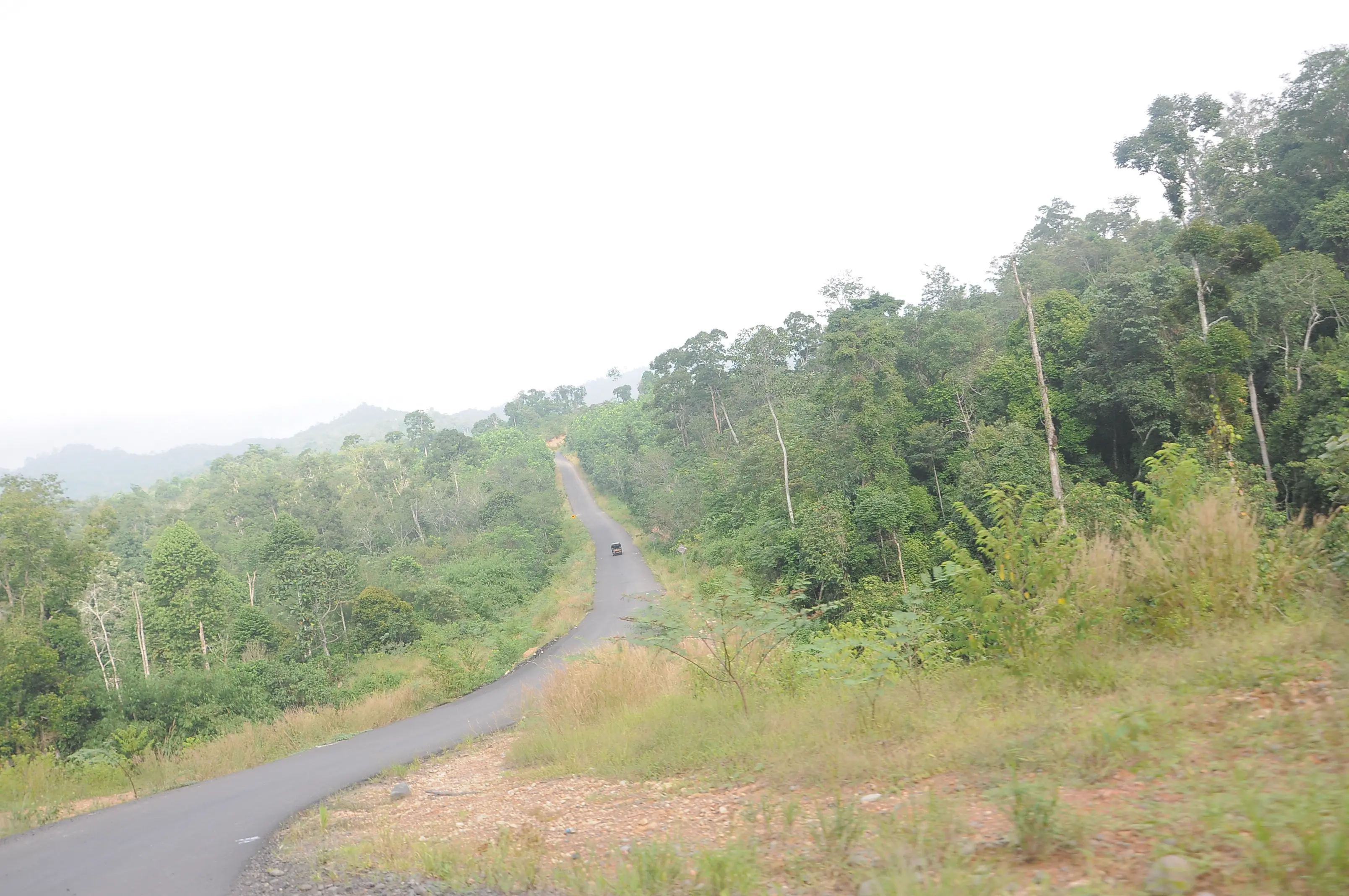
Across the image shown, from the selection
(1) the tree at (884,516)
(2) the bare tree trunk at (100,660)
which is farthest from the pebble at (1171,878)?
(2) the bare tree trunk at (100,660)

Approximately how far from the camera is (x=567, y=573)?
38844 millimetres

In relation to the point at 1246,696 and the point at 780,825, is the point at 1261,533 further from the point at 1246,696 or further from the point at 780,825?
the point at 780,825

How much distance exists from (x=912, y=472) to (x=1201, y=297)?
475 inches

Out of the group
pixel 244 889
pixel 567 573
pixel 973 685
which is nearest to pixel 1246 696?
pixel 973 685

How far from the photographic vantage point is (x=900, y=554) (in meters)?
23.7

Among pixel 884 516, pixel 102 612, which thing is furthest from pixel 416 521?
pixel 884 516

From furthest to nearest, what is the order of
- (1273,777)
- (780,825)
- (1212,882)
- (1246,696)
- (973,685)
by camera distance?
(973,685), (780,825), (1246,696), (1273,777), (1212,882)

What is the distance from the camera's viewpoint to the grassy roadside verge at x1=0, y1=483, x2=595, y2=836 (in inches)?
445

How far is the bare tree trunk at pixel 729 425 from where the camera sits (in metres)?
43.6

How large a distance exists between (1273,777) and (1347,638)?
5.32 ft

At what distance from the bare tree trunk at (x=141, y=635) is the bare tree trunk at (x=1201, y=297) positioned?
38.6 metres

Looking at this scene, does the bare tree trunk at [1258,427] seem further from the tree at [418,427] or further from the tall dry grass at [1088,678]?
the tree at [418,427]

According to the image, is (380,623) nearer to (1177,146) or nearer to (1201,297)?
(1201,297)

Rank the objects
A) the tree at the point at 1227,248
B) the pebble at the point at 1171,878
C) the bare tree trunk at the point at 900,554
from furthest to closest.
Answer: the tree at the point at 1227,248 → the bare tree trunk at the point at 900,554 → the pebble at the point at 1171,878
